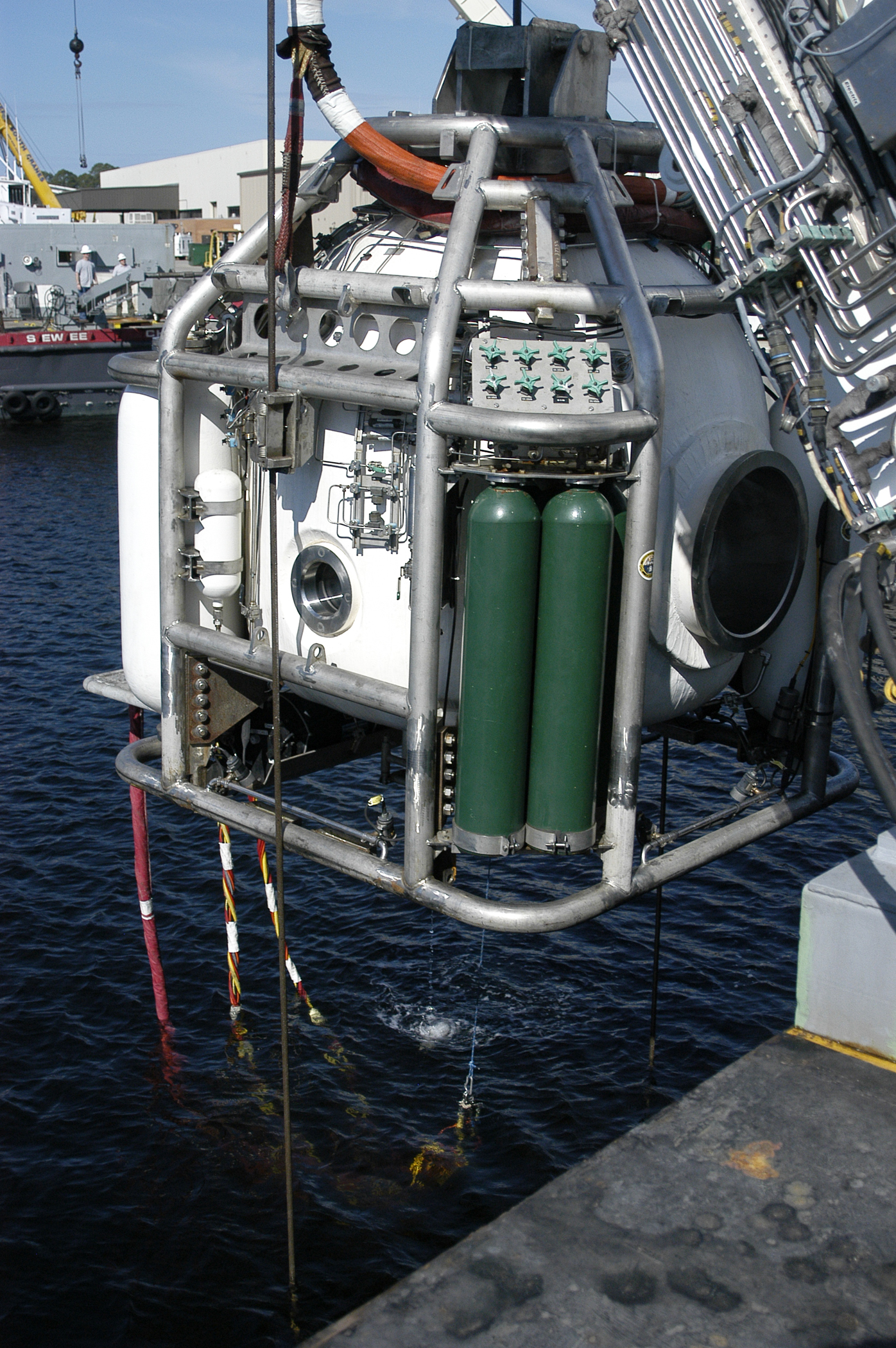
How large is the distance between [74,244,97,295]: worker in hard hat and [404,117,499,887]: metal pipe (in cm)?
5708

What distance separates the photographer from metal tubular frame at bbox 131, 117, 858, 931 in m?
6.42

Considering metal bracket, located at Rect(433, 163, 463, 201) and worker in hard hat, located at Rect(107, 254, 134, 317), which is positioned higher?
worker in hard hat, located at Rect(107, 254, 134, 317)

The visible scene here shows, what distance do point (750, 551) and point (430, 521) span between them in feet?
7.67

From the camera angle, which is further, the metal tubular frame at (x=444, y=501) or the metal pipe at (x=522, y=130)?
the metal pipe at (x=522, y=130)

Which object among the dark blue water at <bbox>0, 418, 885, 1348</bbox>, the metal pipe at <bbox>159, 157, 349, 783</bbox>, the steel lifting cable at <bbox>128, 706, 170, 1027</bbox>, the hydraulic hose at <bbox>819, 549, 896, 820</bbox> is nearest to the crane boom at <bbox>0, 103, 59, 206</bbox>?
the dark blue water at <bbox>0, 418, 885, 1348</bbox>

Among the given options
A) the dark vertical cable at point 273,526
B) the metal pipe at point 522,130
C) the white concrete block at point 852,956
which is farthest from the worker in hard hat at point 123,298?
the white concrete block at point 852,956

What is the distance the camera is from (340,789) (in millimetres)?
22312

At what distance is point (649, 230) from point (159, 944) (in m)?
12.4

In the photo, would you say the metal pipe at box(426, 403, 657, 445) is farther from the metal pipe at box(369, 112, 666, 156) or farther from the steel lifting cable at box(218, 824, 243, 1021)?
the steel lifting cable at box(218, 824, 243, 1021)

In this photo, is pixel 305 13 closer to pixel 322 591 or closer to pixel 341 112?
pixel 341 112

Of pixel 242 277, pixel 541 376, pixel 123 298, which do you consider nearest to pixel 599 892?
pixel 541 376

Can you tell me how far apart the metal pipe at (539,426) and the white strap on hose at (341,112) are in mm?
2234

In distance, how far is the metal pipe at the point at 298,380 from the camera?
6.69 meters

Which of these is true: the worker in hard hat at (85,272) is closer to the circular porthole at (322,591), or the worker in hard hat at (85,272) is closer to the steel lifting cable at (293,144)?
the steel lifting cable at (293,144)
